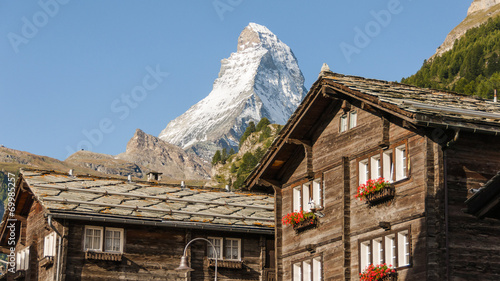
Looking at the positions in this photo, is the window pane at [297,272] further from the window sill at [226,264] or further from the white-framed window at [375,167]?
the white-framed window at [375,167]

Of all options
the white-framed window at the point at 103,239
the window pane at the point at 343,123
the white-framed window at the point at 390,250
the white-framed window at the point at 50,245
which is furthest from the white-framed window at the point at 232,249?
the white-framed window at the point at 390,250

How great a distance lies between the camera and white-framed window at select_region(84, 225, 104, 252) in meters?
41.8

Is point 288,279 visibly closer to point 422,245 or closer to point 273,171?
point 273,171

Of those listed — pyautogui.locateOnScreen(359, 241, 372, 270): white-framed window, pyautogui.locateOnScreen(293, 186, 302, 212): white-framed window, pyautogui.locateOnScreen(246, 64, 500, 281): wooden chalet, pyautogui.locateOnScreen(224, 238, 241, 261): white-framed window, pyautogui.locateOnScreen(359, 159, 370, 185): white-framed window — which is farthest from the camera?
pyautogui.locateOnScreen(224, 238, 241, 261): white-framed window

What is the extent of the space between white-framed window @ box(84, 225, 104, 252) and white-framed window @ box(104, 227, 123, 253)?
12.0 inches

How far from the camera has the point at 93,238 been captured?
138 feet

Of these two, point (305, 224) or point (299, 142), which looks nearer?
point (305, 224)

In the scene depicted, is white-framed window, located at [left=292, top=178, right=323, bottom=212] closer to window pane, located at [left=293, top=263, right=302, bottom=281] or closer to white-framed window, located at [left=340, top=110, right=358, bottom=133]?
window pane, located at [left=293, top=263, right=302, bottom=281]

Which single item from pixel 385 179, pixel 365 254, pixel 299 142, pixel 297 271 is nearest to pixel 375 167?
pixel 385 179

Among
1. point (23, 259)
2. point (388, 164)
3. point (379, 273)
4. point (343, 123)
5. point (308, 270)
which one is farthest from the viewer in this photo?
point (23, 259)

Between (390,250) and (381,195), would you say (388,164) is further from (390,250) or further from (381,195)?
(390,250)

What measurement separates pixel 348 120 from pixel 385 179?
14.4 ft

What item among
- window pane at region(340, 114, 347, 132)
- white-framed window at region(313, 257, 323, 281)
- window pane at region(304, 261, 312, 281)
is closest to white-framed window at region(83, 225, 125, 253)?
window pane at region(304, 261, 312, 281)

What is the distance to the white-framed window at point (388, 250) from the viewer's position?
30580 mm
